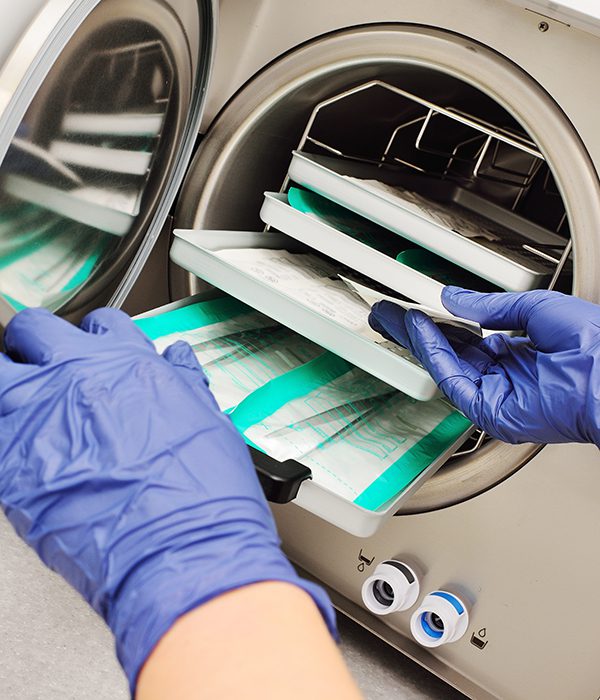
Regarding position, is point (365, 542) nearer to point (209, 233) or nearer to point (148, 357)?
point (209, 233)

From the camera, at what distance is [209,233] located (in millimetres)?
1178

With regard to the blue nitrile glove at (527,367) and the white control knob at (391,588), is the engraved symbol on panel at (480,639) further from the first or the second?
the blue nitrile glove at (527,367)

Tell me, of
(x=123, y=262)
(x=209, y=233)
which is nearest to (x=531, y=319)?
(x=209, y=233)

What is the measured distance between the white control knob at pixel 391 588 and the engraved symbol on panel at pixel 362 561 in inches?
1.7

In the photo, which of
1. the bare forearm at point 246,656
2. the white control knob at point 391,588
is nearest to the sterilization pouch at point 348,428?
the white control knob at point 391,588

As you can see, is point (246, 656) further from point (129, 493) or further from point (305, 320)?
point (305, 320)

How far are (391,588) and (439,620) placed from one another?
3.5 inches

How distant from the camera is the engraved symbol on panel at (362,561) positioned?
1.33m

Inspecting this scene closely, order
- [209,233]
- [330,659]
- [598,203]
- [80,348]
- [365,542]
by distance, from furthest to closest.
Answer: [365,542]
[209,233]
[598,203]
[80,348]
[330,659]

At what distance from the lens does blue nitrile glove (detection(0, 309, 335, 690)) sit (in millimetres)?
613

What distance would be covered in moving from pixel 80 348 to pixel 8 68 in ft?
0.93

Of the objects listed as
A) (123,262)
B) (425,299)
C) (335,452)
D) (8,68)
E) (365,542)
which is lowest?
(365,542)

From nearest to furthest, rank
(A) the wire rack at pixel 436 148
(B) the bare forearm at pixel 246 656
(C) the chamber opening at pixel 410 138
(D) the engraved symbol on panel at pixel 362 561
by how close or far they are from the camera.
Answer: (B) the bare forearm at pixel 246 656 → (C) the chamber opening at pixel 410 138 → (D) the engraved symbol on panel at pixel 362 561 → (A) the wire rack at pixel 436 148

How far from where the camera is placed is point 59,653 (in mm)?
1148
